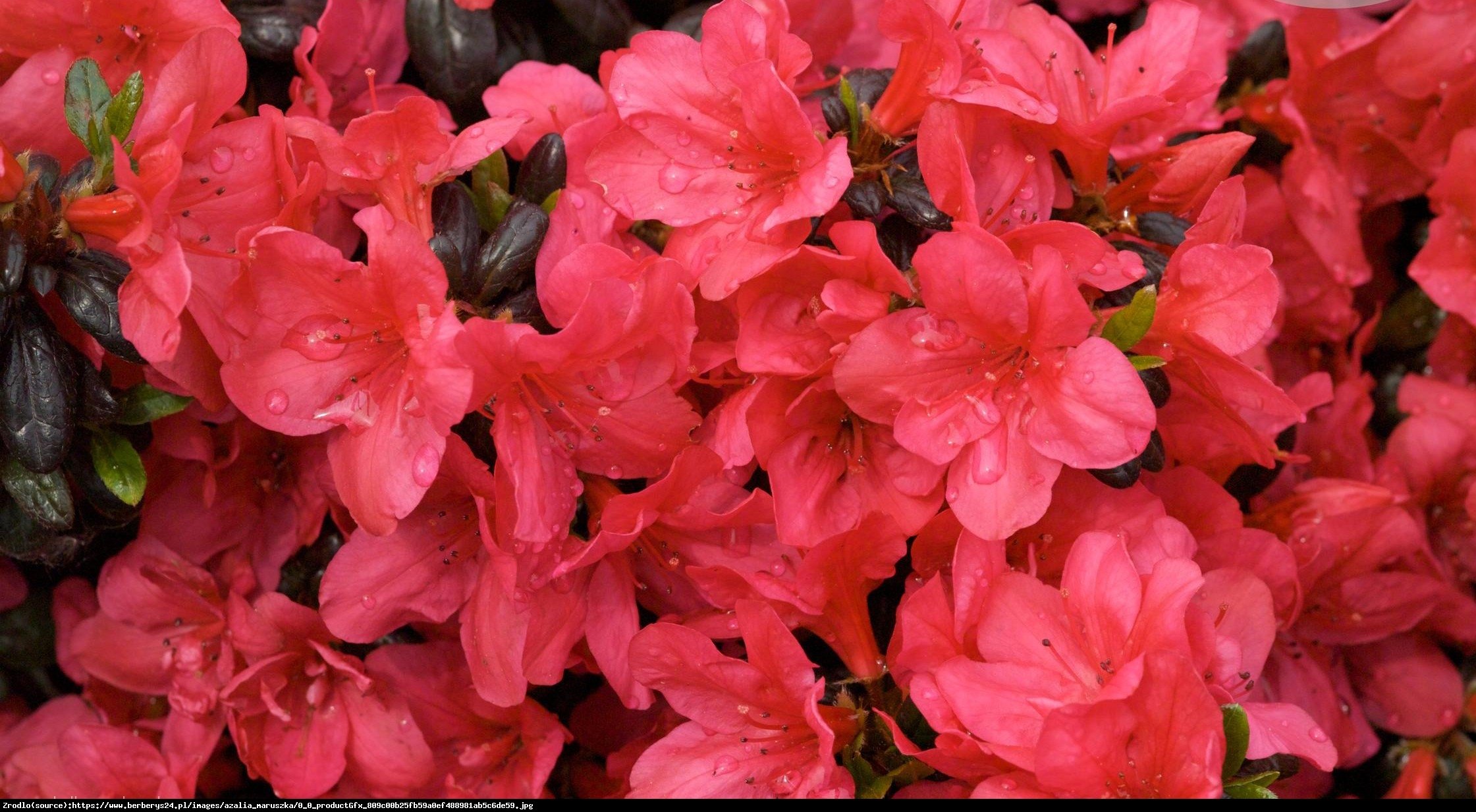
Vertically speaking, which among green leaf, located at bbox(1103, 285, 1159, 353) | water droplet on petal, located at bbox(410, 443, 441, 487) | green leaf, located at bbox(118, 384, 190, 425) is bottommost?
green leaf, located at bbox(118, 384, 190, 425)

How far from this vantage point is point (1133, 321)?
105cm

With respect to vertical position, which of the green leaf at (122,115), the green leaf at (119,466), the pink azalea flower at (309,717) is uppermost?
the green leaf at (122,115)

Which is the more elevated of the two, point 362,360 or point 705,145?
point 705,145

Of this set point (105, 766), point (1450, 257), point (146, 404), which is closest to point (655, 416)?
point (146, 404)

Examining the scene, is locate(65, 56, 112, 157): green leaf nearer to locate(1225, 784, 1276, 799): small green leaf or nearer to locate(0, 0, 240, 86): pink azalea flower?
locate(0, 0, 240, 86): pink azalea flower

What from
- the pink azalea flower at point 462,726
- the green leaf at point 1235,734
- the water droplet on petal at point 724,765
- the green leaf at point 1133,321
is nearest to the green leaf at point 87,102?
the pink azalea flower at point 462,726

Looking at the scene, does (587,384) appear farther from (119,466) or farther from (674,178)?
(119,466)

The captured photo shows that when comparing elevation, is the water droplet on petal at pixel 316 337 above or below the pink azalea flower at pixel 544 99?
below

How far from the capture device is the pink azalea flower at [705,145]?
110 centimetres

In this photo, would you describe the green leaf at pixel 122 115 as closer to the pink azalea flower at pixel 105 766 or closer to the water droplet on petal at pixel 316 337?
the water droplet on petal at pixel 316 337

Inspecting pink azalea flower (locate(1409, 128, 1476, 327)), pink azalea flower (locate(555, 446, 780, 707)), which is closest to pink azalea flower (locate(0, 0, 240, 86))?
pink azalea flower (locate(555, 446, 780, 707))

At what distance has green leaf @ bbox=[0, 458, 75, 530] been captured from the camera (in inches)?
46.8

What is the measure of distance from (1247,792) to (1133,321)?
0.43m

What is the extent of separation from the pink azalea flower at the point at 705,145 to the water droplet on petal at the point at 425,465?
30 centimetres
